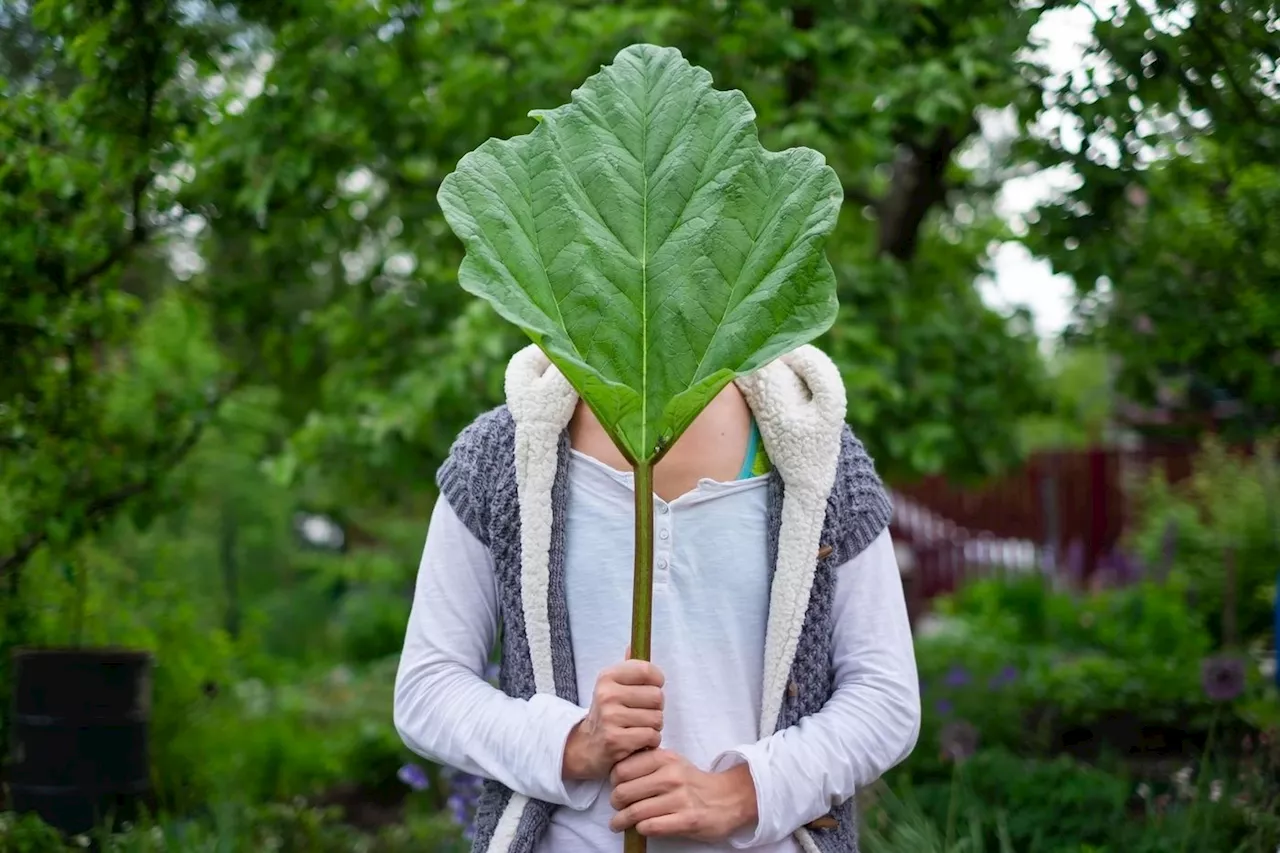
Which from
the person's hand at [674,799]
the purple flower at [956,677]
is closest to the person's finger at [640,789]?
the person's hand at [674,799]

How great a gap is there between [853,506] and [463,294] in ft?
10.1

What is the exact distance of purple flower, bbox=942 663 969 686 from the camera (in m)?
5.68

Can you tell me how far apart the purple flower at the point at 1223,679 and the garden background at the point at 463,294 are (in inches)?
0.5

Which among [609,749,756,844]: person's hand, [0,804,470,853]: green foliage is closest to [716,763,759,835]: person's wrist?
[609,749,756,844]: person's hand

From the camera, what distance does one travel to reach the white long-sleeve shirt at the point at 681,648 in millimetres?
1612

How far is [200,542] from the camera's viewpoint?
352 inches

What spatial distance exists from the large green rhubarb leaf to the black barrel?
2.79 m

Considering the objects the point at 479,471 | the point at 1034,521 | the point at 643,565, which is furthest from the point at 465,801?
the point at 1034,521

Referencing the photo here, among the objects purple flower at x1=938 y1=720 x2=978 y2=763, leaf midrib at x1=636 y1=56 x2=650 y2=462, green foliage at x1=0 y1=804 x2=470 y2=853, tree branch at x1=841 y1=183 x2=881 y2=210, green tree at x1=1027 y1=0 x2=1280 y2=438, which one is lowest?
green foliage at x1=0 y1=804 x2=470 y2=853

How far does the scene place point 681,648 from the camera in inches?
64.4

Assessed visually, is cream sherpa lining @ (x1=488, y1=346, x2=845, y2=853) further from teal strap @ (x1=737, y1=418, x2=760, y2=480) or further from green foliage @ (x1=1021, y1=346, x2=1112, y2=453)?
green foliage @ (x1=1021, y1=346, x2=1112, y2=453)

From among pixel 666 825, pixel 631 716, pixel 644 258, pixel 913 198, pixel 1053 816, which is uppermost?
pixel 913 198

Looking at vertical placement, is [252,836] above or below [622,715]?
below

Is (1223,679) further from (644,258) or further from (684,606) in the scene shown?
(644,258)
